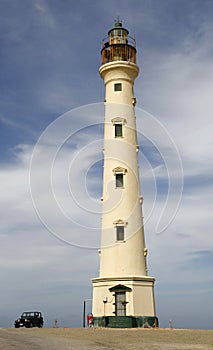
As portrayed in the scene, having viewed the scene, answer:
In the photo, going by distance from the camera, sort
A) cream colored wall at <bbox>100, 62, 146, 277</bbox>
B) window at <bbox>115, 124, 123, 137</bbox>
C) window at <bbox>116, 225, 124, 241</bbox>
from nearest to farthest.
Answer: cream colored wall at <bbox>100, 62, 146, 277</bbox>, window at <bbox>116, 225, 124, 241</bbox>, window at <bbox>115, 124, 123, 137</bbox>

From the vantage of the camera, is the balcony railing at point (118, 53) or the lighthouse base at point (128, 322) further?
the balcony railing at point (118, 53)

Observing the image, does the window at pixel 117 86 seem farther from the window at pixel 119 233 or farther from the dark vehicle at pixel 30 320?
the dark vehicle at pixel 30 320

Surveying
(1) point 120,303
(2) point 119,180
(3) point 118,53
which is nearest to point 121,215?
(2) point 119,180

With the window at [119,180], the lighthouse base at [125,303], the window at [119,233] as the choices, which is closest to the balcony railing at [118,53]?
the window at [119,180]

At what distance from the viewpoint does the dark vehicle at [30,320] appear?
36969mm

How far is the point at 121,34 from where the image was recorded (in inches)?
1582

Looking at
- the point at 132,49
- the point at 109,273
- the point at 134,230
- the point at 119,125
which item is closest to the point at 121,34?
the point at 132,49

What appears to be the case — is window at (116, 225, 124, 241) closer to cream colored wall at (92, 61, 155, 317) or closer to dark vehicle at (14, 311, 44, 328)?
cream colored wall at (92, 61, 155, 317)

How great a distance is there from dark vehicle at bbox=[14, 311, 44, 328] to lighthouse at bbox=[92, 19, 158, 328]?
25.0 feet

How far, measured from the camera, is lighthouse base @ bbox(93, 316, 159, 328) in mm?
30547

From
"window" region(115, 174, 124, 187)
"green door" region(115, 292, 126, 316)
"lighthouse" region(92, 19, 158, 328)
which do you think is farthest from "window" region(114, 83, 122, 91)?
"green door" region(115, 292, 126, 316)

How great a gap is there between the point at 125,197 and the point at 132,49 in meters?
14.1

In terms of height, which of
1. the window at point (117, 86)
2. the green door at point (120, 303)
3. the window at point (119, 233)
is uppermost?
the window at point (117, 86)

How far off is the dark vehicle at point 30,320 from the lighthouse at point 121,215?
25.0 ft
